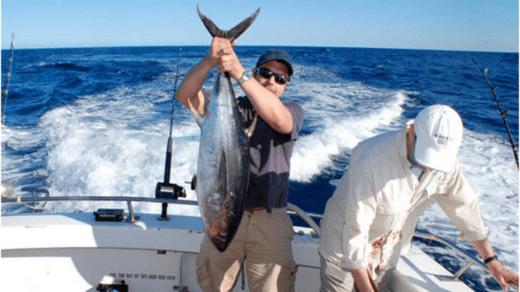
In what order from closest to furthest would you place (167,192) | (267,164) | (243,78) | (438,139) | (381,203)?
(243,78), (438,139), (381,203), (267,164), (167,192)

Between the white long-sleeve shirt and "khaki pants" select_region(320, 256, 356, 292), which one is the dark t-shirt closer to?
the white long-sleeve shirt

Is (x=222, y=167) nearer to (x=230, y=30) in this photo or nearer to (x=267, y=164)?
(x=267, y=164)

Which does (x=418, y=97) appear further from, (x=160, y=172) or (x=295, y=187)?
(x=160, y=172)

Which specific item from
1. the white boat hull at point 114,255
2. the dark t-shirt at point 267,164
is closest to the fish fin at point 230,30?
the dark t-shirt at point 267,164

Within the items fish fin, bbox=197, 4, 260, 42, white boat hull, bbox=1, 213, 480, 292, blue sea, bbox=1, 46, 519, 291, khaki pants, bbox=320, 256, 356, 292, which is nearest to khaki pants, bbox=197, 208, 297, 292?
khaki pants, bbox=320, 256, 356, 292

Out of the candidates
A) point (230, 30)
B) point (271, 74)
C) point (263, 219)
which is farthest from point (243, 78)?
point (263, 219)

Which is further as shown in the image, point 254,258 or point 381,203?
point 254,258

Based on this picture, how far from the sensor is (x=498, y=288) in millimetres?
4008

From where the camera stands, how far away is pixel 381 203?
1.78 metres

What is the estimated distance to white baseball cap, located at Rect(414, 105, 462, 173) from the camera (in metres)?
1.65

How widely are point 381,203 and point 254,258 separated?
0.73m

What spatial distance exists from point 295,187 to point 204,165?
15.1 feet

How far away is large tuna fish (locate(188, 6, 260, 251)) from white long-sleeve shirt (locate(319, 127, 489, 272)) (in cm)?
54

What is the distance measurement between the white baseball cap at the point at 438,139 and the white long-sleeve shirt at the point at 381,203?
0.29 ft
